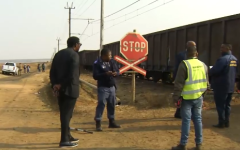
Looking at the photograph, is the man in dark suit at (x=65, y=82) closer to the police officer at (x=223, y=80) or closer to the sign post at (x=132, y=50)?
the police officer at (x=223, y=80)

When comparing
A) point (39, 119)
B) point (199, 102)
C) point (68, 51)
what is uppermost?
point (68, 51)

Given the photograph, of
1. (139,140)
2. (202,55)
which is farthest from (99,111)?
(202,55)

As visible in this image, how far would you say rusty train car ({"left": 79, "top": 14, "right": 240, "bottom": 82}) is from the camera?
39.2 feet

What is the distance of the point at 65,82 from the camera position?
17.6 feet

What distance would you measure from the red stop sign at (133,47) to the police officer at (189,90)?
178 inches

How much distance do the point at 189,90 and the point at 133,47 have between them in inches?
190

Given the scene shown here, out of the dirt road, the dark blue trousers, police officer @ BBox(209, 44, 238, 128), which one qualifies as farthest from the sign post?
police officer @ BBox(209, 44, 238, 128)

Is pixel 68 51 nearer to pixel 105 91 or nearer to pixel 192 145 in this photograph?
pixel 105 91

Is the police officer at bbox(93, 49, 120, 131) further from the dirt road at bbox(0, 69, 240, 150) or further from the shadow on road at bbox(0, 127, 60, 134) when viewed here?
the shadow on road at bbox(0, 127, 60, 134)

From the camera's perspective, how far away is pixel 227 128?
6648mm

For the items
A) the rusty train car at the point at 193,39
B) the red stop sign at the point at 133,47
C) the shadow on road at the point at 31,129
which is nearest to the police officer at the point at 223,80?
the shadow on road at the point at 31,129

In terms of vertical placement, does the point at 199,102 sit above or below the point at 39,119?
above

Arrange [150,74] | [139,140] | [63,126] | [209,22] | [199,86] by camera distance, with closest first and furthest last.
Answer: [199,86]
[63,126]
[139,140]
[209,22]
[150,74]

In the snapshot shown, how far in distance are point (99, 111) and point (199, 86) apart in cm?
229
